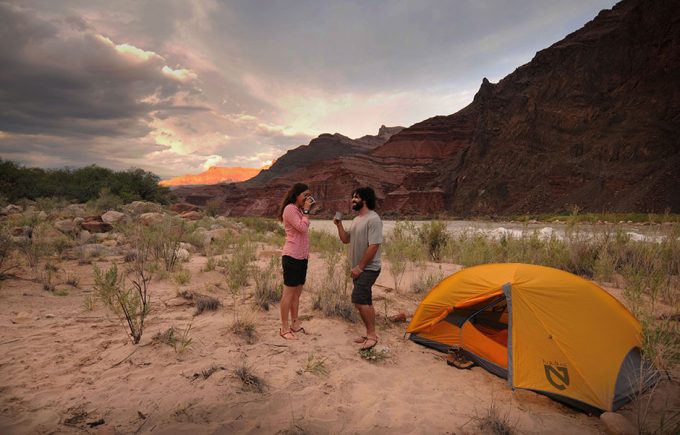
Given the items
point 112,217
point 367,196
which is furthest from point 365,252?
point 112,217

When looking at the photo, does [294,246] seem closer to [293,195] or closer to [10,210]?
[293,195]

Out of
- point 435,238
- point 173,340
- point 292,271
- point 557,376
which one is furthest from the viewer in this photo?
point 435,238

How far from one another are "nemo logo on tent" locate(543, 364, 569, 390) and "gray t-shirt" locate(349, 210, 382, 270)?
202cm

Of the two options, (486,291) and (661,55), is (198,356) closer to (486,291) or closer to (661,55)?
(486,291)

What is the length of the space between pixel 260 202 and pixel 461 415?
84470mm

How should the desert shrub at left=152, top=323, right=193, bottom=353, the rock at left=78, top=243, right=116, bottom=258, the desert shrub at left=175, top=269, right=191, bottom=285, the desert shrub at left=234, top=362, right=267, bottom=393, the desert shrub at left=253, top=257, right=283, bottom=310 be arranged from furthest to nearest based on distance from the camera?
the rock at left=78, top=243, right=116, bottom=258
the desert shrub at left=175, top=269, right=191, bottom=285
the desert shrub at left=253, top=257, right=283, bottom=310
the desert shrub at left=152, top=323, right=193, bottom=353
the desert shrub at left=234, top=362, right=267, bottom=393

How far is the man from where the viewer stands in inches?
165

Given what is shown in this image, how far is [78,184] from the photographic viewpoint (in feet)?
92.7

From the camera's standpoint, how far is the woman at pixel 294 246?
439 cm

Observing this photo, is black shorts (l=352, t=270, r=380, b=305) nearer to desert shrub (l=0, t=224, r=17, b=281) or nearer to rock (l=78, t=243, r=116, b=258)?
desert shrub (l=0, t=224, r=17, b=281)

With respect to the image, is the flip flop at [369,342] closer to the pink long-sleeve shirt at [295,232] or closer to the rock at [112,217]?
the pink long-sleeve shirt at [295,232]

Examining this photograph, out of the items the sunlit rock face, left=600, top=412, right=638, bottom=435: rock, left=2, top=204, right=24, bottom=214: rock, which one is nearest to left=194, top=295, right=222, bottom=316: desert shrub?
left=600, top=412, right=638, bottom=435: rock

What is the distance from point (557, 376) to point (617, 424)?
60 cm

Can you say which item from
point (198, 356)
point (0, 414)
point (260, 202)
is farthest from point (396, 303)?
point (260, 202)
